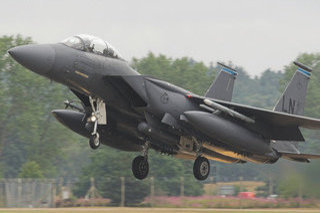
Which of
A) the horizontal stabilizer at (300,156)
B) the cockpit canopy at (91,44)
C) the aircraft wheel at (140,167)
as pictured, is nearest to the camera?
the cockpit canopy at (91,44)

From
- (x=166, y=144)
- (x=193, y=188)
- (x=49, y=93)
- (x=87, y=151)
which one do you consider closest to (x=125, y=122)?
(x=166, y=144)

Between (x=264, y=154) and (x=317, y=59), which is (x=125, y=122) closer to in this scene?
(x=264, y=154)

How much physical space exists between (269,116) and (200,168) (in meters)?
2.54

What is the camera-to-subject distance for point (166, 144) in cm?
1778

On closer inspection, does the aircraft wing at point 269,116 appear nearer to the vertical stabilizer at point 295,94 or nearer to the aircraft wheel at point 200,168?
the aircraft wheel at point 200,168

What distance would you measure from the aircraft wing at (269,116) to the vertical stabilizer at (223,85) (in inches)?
126

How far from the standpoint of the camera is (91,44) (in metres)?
16.0

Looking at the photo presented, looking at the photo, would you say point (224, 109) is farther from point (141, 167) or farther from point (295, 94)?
point (295, 94)

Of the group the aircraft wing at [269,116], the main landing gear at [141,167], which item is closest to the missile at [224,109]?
the aircraft wing at [269,116]

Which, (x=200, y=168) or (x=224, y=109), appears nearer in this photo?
(x=224, y=109)

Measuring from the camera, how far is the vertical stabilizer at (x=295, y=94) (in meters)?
20.0

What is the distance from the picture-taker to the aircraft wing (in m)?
17.1

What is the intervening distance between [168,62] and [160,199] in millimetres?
35017

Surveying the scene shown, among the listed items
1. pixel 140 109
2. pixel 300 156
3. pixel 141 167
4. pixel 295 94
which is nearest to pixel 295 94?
pixel 295 94
